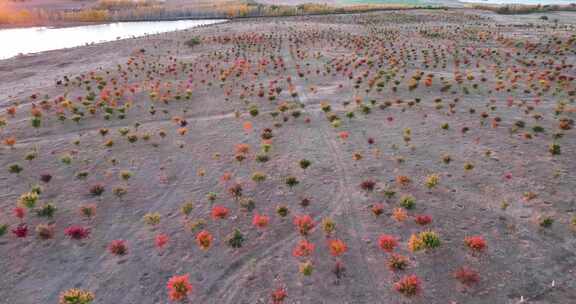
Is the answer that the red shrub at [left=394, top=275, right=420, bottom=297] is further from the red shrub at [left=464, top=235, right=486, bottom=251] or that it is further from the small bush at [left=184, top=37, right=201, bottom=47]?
the small bush at [left=184, top=37, right=201, bottom=47]

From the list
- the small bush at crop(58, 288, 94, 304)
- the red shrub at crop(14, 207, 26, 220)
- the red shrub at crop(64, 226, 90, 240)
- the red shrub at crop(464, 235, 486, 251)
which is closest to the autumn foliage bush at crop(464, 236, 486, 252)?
the red shrub at crop(464, 235, 486, 251)

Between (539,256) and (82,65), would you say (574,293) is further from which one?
(82,65)

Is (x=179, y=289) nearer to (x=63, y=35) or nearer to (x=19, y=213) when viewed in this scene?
(x=19, y=213)

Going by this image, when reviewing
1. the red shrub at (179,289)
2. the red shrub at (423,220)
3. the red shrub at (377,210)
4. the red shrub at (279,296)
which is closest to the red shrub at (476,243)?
the red shrub at (423,220)

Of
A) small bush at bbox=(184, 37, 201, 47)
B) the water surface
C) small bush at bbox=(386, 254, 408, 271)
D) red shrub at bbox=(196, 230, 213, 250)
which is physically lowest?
small bush at bbox=(386, 254, 408, 271)

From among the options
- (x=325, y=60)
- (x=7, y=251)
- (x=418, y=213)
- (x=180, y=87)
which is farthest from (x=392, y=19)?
(x=7, y=251)

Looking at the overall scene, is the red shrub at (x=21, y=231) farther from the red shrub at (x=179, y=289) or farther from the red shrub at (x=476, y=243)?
the red shrub at (x=476, y=243)

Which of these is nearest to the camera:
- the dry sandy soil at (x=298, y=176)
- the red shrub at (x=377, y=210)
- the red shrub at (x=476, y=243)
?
the dry sandy soil at (x=298, y=176)
